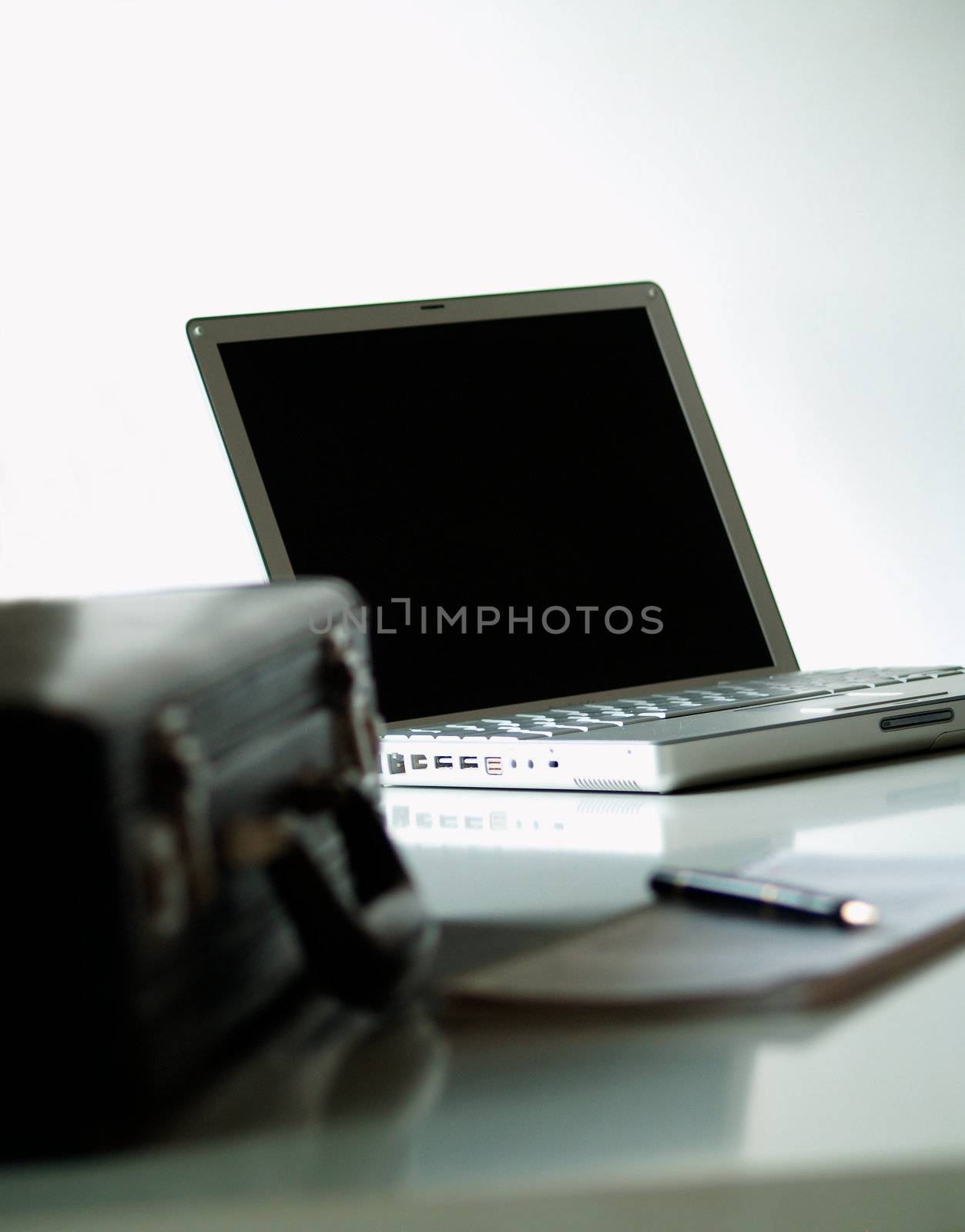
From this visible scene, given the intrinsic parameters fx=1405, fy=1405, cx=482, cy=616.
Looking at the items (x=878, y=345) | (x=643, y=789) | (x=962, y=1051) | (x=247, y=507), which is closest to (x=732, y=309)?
(x=878, y=345)

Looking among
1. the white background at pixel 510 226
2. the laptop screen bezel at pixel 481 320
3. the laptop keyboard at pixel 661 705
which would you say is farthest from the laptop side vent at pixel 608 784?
the white background at pixel 510 226

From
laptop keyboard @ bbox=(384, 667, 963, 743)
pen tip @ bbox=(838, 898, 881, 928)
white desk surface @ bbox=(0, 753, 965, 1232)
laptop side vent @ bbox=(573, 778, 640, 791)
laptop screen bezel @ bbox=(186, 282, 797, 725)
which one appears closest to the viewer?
white desk surface @ bbox=(0, 753, 965, 1232)

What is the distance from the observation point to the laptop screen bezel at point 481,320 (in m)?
1.14

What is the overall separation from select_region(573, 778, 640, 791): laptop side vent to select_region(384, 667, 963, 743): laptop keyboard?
4 cm

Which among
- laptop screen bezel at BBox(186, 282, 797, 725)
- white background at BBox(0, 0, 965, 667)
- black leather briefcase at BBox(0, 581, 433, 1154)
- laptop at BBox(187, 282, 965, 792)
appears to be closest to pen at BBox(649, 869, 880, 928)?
black leather briefcase at BBox(0, 581, 433, 1154)

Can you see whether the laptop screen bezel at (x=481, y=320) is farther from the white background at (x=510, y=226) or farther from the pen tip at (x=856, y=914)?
the white background at (x=510, y=226)

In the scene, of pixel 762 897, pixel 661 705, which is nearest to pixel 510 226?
pixel 661 705

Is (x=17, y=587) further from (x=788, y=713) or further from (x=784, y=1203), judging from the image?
(x=784, y=1203)

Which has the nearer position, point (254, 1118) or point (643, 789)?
point (254, 1118)

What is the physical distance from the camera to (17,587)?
6.95 feet

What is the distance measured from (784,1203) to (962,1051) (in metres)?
0.10

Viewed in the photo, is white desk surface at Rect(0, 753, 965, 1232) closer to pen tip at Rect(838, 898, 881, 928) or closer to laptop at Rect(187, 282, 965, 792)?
pen tip at Rect(838, 898, 881, 928)

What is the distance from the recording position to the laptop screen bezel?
114cm

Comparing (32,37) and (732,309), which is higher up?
(32,37)
